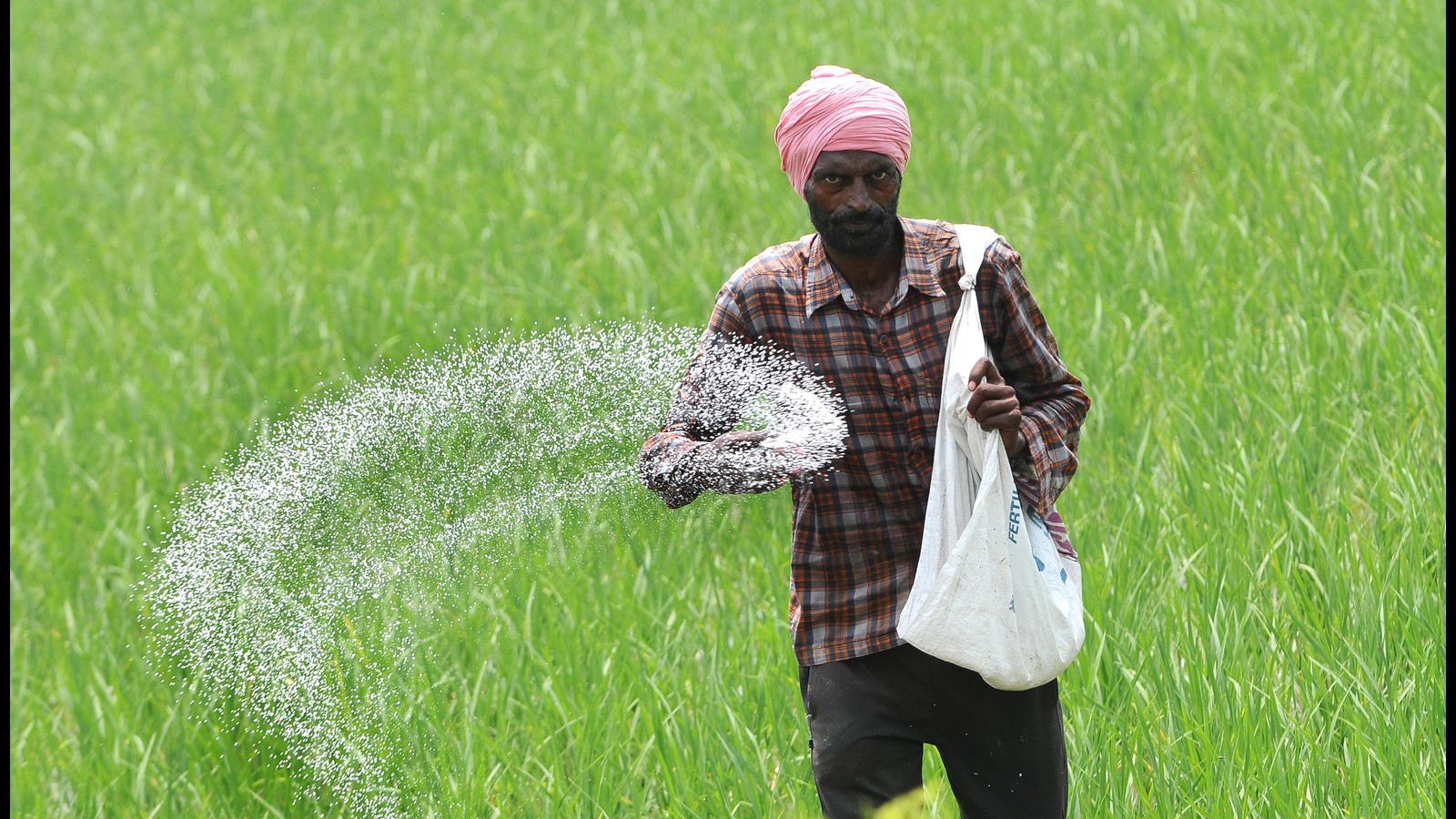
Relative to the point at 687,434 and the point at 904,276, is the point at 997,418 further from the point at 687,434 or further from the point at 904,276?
the point at 687,434

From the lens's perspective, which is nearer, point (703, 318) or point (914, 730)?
point (914, 730)

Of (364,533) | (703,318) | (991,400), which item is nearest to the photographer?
(991,400)

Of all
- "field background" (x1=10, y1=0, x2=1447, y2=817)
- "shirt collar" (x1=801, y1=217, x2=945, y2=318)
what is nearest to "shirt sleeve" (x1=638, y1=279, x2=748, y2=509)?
"shirt collar" (x1=801, y1=217, x2=945, y2=318)

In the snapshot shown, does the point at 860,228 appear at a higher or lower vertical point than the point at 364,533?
higher

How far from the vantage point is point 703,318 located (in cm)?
439

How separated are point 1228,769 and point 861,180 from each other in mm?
1120

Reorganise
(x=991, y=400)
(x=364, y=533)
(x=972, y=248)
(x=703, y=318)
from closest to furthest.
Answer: (x=991, y=400), (x=972, y=248), (x=364, y=533), (x=703, y=318)

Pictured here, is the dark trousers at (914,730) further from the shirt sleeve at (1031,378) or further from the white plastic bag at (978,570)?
the shirt sleeve at (1031,378)

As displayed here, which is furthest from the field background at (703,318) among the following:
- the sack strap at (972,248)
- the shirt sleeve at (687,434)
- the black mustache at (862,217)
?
the black mustache at (862,217)

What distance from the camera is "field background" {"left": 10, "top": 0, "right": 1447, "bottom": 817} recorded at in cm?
260

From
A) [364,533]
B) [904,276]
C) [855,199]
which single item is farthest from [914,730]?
[364,533]

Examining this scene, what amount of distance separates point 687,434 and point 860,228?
352 millimetres

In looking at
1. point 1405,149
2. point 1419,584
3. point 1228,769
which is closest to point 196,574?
point 1228,769

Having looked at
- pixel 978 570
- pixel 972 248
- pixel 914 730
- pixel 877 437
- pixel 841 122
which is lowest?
pixel 914 730
